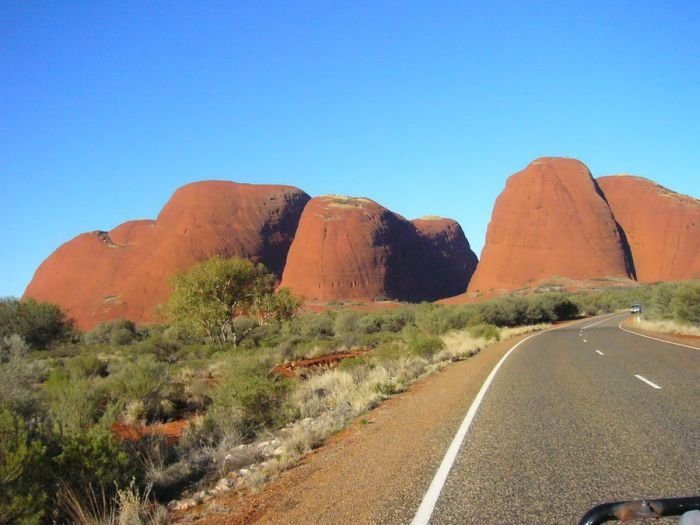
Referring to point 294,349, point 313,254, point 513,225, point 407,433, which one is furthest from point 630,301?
point 407,433

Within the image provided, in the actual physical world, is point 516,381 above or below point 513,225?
below

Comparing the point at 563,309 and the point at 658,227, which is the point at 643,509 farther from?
the point at 658,227

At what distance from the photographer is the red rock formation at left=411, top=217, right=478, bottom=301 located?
104 meters

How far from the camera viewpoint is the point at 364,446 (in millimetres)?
7152

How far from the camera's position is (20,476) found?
527 centimetres

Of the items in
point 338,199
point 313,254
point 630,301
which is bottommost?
point 630,301

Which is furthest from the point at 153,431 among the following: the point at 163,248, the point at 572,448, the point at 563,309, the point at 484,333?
the point at 163,248

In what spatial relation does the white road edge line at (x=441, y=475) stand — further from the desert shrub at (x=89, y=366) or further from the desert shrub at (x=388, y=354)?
the desert shrub at (x=89, y=366)

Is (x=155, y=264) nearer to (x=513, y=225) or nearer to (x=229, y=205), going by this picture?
(x=229, y=205)

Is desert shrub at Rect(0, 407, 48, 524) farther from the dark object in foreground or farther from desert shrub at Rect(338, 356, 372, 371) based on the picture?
desert shrub at Rect(338, 356, 372, 371)

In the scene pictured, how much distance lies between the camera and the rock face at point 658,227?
94438 mm

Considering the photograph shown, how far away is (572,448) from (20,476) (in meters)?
5.37

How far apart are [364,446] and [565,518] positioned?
3.44 meters


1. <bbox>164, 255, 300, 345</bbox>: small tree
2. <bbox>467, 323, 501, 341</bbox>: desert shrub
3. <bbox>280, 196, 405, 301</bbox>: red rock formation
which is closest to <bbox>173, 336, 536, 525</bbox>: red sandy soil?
<bbox>467, 323, 501, 341</bbox>: desert shrub
